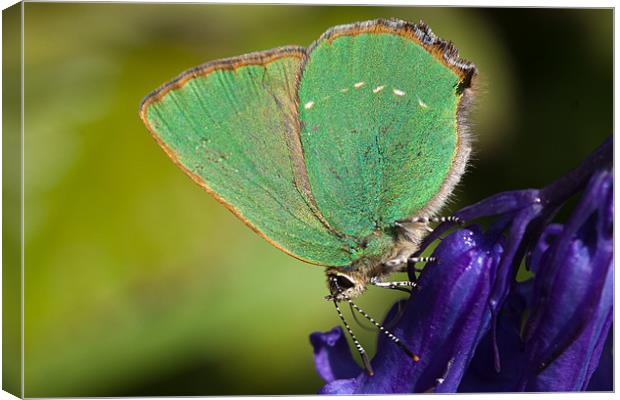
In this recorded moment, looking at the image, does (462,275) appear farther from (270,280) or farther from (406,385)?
(270,280)

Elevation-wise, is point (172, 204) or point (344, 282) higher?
point (172, 204)

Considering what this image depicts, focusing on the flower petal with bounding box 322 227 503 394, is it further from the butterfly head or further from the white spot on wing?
the white spot on wing

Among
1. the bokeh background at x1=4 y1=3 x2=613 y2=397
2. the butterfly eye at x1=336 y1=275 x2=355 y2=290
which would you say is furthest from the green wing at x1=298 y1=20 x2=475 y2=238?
the bokeh background at x1=4 y1=3 x2=613 y2=397

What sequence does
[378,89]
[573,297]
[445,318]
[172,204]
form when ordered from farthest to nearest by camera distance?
[172,204] < [378,89] < [445,318] < [573,297]

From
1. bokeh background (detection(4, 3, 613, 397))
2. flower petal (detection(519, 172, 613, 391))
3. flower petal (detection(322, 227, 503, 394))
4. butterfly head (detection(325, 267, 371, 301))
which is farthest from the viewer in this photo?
bokeh background (detection(4, 3, 613, 397))

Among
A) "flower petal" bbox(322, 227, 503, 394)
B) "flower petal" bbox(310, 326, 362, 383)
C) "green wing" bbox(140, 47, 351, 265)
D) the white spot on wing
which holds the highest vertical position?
the white spot on wing

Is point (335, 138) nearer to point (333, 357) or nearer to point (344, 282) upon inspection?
point (344, 282)

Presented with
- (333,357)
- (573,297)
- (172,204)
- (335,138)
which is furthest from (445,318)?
(172,204)
